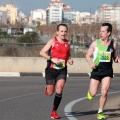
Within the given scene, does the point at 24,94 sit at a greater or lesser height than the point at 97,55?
lesser

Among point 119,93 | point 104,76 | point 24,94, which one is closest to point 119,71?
point 119,93

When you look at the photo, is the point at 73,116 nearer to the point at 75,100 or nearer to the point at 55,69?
the point at 55,69

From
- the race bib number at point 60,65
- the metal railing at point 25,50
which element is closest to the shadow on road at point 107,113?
the race bib number at point 60,65

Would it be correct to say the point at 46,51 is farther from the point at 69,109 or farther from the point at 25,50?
the point at 25,50

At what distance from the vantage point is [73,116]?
10906 millimetres

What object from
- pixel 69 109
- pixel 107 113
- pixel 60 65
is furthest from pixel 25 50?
pixel 60 65

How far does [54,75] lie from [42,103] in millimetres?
2875

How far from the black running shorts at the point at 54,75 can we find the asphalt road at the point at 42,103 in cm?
79

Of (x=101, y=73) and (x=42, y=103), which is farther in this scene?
(x=42, y=103)

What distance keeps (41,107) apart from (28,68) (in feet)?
41.3

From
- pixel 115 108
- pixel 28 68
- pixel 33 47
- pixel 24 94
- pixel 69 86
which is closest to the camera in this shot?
pixel 115 108

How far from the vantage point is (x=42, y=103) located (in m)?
13.2

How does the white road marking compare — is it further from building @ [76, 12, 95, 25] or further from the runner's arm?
building @ [76, 12, 95, 25]

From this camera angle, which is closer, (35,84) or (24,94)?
(24,94)
